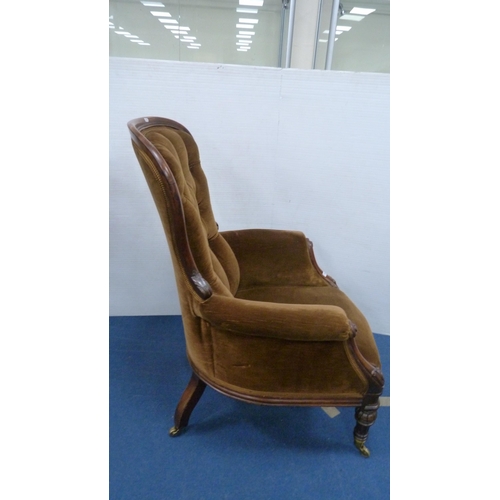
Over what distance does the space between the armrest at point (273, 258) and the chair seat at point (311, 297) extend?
0.05 metres

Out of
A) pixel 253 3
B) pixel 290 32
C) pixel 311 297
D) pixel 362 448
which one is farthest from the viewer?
pixel 253 3

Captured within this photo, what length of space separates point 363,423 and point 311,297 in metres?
0.45

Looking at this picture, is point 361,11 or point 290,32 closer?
point 290,32

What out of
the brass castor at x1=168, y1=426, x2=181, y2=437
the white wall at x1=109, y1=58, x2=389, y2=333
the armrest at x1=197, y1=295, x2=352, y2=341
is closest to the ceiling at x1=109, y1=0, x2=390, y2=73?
the white wall at x1=109, y1=58, x2=389, y2=333

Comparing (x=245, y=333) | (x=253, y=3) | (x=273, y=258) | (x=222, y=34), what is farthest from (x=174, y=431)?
(x=253, y=3)

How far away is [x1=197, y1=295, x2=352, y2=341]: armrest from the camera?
2.83 feet

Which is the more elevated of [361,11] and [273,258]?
[361,11]

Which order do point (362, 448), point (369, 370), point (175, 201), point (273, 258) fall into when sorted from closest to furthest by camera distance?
1. point (175, 201)
2. point (369, 370)
3. point (362, 448)
4. point (273, 258)

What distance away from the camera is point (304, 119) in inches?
57.6

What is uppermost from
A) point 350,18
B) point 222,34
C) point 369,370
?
point 350,18

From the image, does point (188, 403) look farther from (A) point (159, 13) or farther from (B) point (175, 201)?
(A) point (159, 13)

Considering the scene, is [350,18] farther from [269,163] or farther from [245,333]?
[245,333]

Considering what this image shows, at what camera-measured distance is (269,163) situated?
1.53 m

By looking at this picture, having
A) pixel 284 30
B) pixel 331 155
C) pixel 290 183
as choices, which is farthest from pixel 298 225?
pixel 284 30
